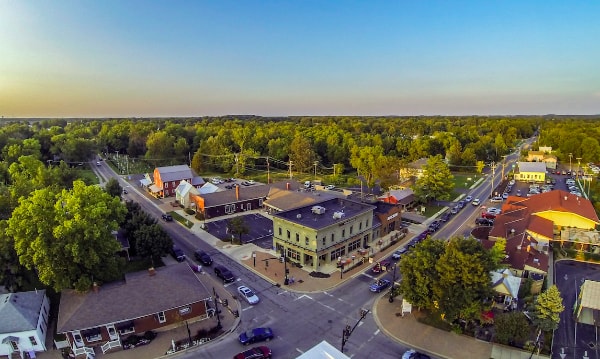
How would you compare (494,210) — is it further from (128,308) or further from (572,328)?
(128,308)

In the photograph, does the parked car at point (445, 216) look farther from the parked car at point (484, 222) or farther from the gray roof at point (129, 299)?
the gray roof at point (129, 299)

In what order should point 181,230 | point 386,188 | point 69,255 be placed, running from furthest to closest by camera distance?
point 386,188
point 181,230
point 69,255

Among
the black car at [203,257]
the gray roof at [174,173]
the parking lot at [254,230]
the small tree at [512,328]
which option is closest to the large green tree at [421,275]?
the small tree at [512,328]

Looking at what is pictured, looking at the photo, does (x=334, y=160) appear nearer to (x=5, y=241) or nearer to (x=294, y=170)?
(x=294, y=170)

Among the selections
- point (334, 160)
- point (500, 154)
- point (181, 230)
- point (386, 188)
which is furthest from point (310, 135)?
point (181, 230)

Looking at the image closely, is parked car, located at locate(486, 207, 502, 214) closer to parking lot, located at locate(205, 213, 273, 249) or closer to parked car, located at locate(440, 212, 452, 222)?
parked car, located at locate(440, 212, 452, 222)

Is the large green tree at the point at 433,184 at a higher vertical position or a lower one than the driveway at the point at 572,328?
higher
